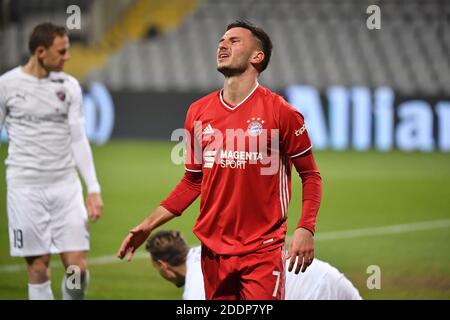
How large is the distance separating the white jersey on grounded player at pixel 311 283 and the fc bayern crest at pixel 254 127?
1140mm

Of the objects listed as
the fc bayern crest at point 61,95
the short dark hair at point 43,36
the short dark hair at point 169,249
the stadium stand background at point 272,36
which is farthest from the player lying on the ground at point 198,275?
the stadium stand background at point 272,36

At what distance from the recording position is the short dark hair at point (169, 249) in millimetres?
5352

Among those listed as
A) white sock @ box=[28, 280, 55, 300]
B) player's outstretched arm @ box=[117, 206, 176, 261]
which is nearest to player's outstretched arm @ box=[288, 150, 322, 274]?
player's outstretched arm @ box=[117, 206, 176, 261]

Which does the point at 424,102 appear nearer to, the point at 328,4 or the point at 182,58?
the point at 328,4

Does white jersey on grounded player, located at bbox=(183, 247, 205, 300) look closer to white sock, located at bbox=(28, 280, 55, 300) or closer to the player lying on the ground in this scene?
the player lying on the ground

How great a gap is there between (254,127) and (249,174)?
0.80ft

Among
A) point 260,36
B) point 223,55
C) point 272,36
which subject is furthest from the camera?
point 272,36

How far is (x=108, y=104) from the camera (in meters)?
20.1

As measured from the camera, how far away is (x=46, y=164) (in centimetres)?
609

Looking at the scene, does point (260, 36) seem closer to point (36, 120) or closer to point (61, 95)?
point (61, 95)

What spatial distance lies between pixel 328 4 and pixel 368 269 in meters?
18.4

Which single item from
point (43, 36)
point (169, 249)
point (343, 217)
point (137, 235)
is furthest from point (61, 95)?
point (343, 217)

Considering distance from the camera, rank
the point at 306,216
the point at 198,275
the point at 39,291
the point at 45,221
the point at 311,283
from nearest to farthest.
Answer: the point at 306,216, the point at 198,275, the point at 311,283, the point at 39,291, the point at 45,221
